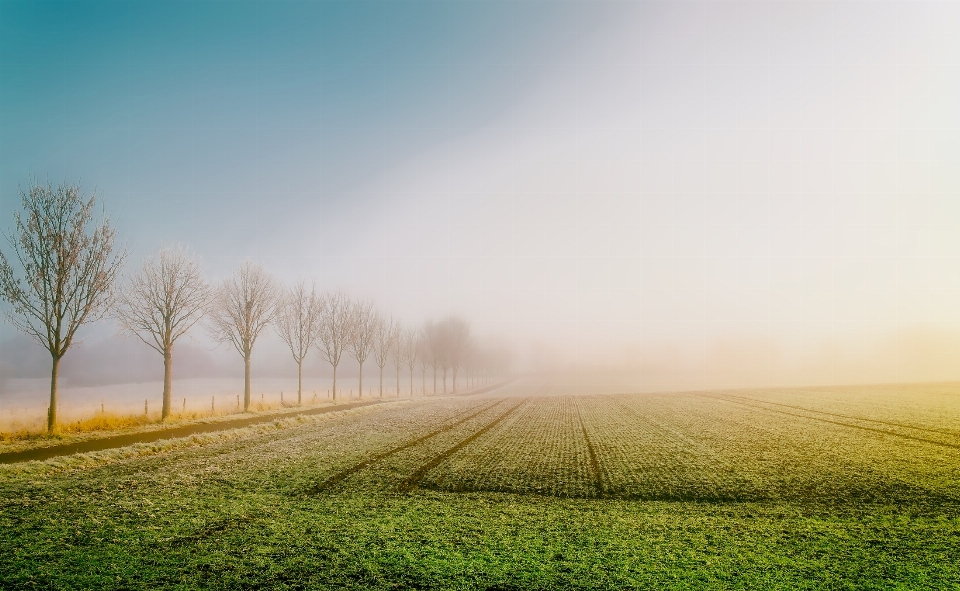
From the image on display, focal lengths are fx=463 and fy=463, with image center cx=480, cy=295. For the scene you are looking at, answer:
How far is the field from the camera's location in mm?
8750

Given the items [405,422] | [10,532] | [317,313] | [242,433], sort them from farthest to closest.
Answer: [317,313] < [405,422] < [242,433] < [10,532]

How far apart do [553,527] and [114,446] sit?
73.9 ft

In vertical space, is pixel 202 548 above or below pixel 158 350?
below

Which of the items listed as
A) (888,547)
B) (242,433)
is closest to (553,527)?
(888,547)

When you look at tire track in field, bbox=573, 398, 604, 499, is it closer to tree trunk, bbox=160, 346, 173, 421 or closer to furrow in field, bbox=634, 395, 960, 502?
furrow in field, bbox=634, 395, 960, 502

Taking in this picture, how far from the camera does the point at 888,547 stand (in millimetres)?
9977

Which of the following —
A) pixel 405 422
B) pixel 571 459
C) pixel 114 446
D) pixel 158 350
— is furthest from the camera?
pixel 158 350

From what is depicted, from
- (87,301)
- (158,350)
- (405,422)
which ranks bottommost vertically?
(405,422)

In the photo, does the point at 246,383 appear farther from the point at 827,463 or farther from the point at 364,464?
the point at 827,463

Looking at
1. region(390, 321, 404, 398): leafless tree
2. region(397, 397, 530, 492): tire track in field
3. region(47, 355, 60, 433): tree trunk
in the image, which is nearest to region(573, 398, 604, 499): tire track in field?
region(397, 397, 530, 492): tire track in field

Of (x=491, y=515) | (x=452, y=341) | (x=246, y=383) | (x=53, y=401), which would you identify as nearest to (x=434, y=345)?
(x=452, y=341)

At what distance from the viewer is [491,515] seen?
12.0m

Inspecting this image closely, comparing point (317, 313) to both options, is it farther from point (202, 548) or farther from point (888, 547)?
point (888, 547)

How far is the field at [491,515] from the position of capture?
8750 mm
